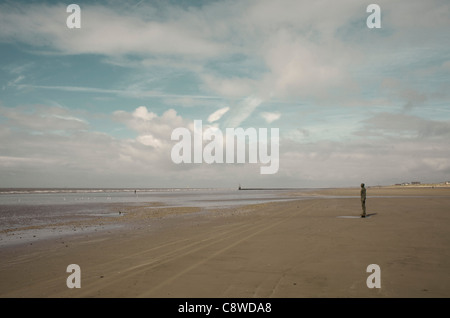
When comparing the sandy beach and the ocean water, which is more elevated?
the sandy beach

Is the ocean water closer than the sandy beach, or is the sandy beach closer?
the sandy beach

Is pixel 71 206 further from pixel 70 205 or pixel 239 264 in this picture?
pixel 239 264

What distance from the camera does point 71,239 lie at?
1546 cm

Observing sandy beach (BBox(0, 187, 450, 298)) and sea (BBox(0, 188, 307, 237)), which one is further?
sea (BBox(0, 188, 307, 237))

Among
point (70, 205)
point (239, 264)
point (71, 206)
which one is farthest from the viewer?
point (70, 205)

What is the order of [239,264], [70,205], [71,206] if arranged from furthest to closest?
1. [70,205]
2. [71,206]
3. [239,264]

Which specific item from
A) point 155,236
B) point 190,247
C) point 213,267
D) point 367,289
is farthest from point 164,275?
point 155,236

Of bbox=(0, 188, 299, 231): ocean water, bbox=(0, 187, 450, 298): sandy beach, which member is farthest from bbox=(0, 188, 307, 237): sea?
bbox=(0, 187, 450, 298): sandy beach

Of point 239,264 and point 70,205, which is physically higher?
point 239,264

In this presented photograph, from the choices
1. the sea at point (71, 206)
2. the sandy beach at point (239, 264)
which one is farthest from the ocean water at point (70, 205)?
the sandy beach at point (239, 264)

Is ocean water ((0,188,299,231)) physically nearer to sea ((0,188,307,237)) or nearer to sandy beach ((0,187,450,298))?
sea ((0,188,307,237))

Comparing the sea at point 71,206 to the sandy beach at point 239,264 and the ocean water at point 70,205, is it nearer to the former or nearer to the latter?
the ocean water at point 70,205

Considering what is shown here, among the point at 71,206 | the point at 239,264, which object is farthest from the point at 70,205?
the point at 239,264
